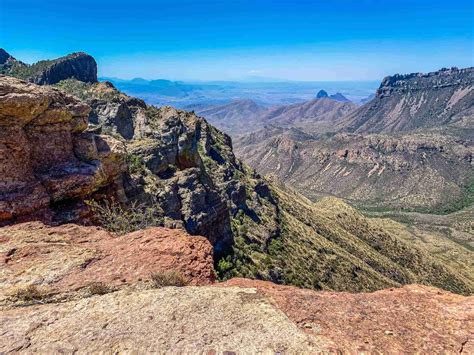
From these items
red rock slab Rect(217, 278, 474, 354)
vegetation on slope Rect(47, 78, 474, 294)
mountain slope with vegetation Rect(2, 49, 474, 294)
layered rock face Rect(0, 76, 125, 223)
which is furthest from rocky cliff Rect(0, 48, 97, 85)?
red rock slab Rect(217, 278, 474, 354)

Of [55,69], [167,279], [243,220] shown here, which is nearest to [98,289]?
[167,279]

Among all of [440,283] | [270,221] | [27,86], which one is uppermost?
[27,86]

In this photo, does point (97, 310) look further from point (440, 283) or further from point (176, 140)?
point (440, 283)

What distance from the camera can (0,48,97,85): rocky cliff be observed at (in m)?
116

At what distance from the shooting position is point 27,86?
19859 mm

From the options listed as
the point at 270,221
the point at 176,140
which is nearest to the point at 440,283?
the point at 270,221

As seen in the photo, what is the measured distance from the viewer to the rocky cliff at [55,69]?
115500mm

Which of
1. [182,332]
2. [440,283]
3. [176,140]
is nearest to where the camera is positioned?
[182,332]

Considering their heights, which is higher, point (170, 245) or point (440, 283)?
point (170, 245)

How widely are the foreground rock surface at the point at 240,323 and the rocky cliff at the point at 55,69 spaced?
11817 centimetres

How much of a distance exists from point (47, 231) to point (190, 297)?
836cm

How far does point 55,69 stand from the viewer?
121m

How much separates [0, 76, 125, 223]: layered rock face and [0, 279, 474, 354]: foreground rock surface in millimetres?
7861

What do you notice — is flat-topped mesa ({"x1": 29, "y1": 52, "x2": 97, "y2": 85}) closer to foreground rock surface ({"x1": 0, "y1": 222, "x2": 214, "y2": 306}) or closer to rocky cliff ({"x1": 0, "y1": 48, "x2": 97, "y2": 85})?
rocky cliff ({"x1": 0, "y1": 48, "x2": 97, "y2": 85})
